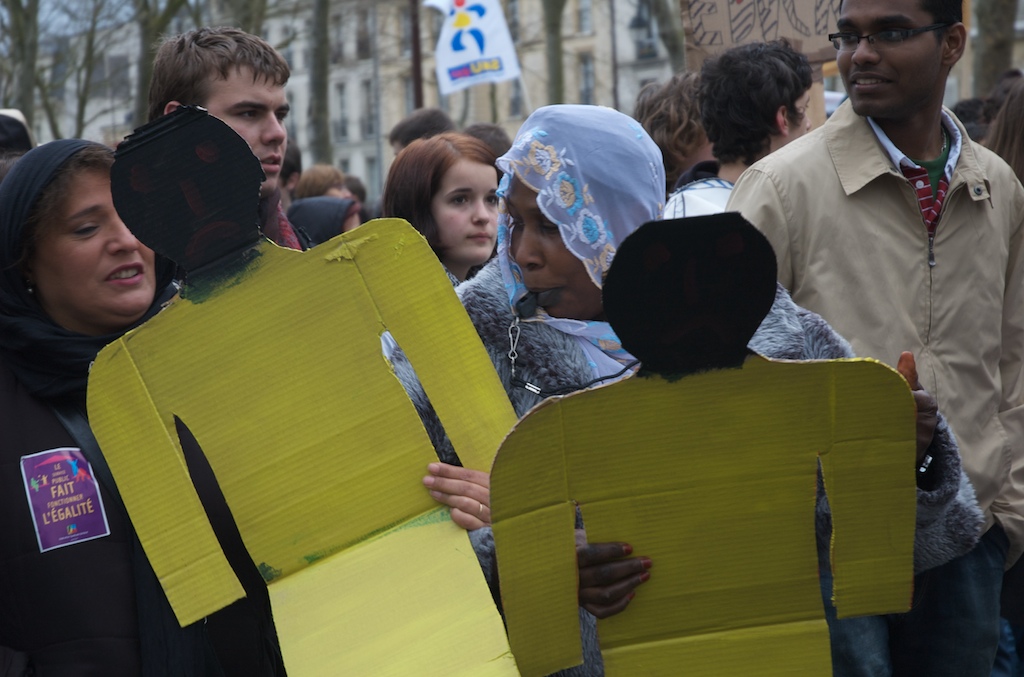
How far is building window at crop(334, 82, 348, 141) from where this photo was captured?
5500cm

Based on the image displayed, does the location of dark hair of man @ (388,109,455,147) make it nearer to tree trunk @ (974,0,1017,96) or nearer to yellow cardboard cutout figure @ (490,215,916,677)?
yellow cardboard cutout figure @ (490,215,916,677)

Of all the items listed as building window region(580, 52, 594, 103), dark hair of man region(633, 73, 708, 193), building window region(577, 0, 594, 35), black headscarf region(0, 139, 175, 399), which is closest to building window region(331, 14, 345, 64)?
building window region(577, 0, 594, 35)

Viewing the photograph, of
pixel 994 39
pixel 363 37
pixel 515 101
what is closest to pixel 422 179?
pixel 994 39

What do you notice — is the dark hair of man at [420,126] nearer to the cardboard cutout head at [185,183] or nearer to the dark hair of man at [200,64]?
the dark hair of man at [200,64]

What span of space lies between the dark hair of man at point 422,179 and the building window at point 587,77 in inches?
1676

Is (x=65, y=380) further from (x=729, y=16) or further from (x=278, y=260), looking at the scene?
(x=729, y=16)

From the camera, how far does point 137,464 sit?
1.73m

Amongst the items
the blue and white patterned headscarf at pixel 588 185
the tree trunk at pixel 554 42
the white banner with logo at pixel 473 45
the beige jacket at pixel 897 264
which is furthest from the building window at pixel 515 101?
the blue and white patterned headscarf at pixel 588 185

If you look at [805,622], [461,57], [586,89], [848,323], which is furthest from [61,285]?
[586,89]

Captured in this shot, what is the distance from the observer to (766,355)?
212 cm

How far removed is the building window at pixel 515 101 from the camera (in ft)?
159

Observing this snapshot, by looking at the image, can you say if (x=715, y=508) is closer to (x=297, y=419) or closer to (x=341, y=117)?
(x=297, y=419)

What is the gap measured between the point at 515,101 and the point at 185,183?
4831 cm

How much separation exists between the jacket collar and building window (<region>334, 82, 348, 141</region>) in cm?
5330
